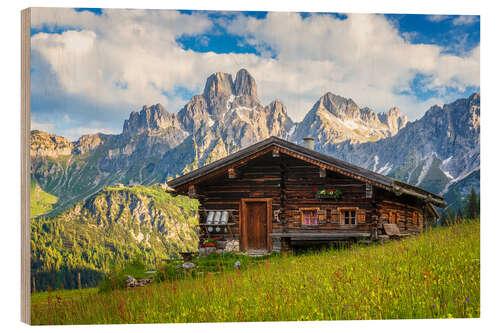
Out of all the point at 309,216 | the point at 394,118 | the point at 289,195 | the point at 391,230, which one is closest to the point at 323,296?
the point at 309,216

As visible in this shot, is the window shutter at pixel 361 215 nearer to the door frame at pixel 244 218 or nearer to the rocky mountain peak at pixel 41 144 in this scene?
the door frame at pixel 244 218

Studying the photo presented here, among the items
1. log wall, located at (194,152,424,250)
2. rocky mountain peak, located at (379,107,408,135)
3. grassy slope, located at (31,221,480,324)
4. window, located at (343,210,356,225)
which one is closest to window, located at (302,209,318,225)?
log wall, located at (194,152,424,250)

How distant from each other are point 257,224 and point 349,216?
3237mm

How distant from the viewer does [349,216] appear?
58.1ft

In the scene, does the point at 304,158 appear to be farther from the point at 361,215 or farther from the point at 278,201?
the point at 361,215

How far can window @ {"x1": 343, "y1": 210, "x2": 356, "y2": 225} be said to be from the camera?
58.1 feet

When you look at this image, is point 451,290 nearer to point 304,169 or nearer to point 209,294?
point 209,294

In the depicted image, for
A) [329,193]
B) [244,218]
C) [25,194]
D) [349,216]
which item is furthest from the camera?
[244,218]

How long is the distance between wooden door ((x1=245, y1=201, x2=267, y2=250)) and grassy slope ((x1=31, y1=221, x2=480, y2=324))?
6.56 meters

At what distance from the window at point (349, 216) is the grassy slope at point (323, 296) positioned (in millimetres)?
6037

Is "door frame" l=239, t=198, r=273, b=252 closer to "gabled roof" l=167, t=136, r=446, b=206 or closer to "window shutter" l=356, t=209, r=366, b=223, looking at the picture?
"gabled roof" l=167, t=136, r=446, b=206

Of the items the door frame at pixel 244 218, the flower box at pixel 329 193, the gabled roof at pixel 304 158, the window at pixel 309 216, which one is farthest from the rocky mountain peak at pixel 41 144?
the flower box at pixel 329 193

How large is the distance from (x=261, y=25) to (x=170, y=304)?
8664mm

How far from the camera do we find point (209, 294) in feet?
33.5
